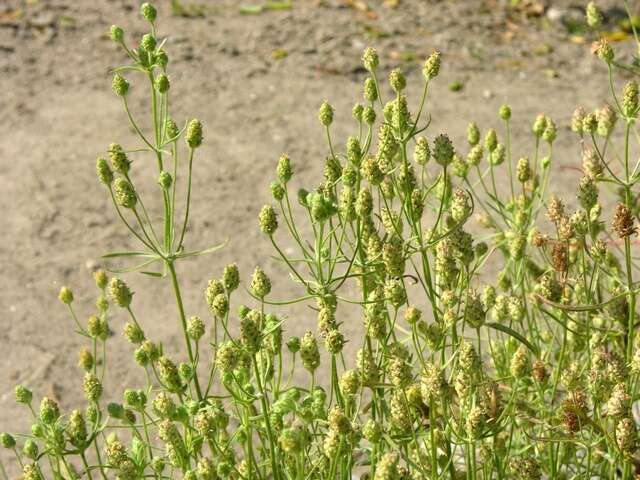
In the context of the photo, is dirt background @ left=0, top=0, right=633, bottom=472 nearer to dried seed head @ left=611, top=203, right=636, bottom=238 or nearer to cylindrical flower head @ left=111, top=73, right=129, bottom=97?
cylindrical flower head @ left=111, top=73, right=129, bottom=97

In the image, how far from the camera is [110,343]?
3391 millimetres

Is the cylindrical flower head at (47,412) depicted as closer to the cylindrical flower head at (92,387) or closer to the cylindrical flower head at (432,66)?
the cylindrical flower head at (92,387)

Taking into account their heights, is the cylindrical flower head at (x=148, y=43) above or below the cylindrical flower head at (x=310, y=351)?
above

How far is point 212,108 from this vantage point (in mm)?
4781

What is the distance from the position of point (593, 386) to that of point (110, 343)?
6.83 ft

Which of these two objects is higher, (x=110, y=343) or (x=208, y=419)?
(x=208, y=419)

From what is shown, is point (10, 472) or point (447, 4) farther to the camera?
point (447, 4)

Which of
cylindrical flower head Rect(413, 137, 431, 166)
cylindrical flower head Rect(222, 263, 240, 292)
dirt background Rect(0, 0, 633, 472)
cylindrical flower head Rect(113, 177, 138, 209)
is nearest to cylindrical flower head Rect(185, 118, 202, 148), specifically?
cylindrical flower head Rect(113, 177, 138, 209)

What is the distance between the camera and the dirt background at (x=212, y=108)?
355cm

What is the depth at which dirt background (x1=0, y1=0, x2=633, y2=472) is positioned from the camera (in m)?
3.55

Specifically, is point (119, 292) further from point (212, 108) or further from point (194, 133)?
point (212, 108)

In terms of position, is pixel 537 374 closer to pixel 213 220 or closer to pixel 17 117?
pixel 213 220

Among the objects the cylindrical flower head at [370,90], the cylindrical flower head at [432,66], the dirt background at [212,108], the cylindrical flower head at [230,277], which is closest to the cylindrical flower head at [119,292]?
the cylindrical flower head at [230,277]

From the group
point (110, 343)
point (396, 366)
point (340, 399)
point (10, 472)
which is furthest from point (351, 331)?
point (396, 366)
